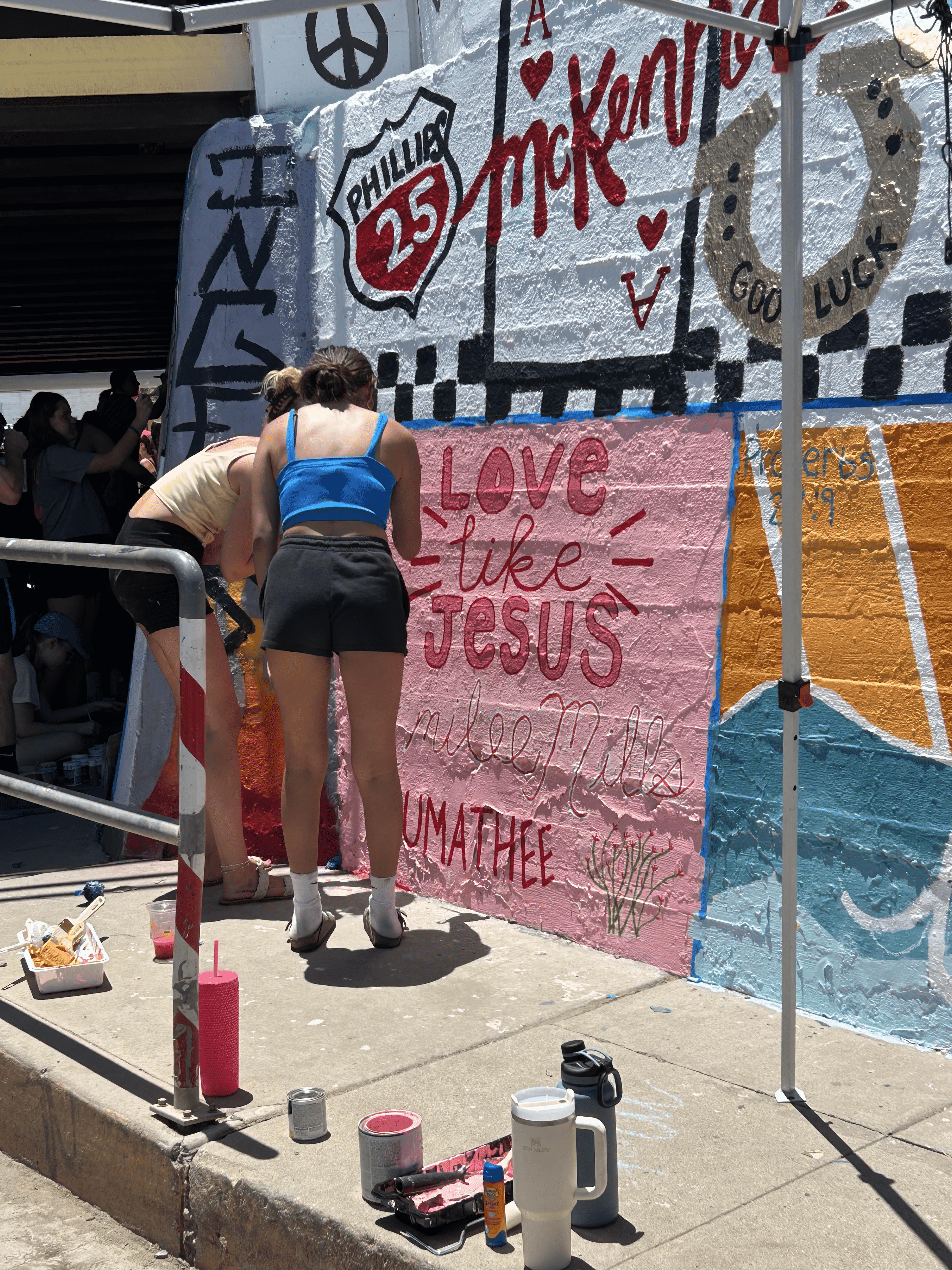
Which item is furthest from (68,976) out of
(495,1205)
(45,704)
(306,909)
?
(45,704)

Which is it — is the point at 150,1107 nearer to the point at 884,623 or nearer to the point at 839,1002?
the point at 839,1002

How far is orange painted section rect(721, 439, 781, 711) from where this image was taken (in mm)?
3453

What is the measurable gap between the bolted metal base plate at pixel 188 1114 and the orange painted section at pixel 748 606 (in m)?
1.65

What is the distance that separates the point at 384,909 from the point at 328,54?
3.29 m

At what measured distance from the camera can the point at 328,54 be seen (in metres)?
5.15

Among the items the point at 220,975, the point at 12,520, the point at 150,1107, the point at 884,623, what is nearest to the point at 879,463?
the point at 884,623

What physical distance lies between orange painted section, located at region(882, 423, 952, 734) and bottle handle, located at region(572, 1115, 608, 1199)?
4.29 ft

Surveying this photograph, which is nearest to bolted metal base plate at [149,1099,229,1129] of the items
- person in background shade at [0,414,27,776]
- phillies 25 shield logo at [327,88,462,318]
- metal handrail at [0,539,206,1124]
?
metal handrail at [0,539,206,1124]

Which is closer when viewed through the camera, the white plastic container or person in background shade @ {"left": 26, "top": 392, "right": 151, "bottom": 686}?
the white plastic container

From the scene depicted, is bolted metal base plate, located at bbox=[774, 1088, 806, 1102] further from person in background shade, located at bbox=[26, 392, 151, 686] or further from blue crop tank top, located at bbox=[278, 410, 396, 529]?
person in background shade, located at bbox=[26, 392, 151, 686]

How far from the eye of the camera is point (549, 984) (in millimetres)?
3734

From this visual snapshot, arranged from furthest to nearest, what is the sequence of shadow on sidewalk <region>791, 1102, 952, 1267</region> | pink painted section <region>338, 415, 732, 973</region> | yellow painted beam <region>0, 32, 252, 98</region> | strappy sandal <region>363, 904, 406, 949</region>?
yellow painted beam <region>0, 32, 252, 98</region> < strappy sandal <region>363, 904, 406, 949</region> < pink painted section <region>338, 415, 732, 973</region> < shadow on sidewalk <region>791, 1102, 952, 1267</region>

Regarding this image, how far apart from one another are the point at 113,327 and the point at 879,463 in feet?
37.7

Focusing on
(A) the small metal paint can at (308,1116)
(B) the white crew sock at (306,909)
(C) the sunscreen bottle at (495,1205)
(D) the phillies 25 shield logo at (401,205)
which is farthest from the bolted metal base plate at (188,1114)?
(D) the phillies 25 shield logo at (401,205)
